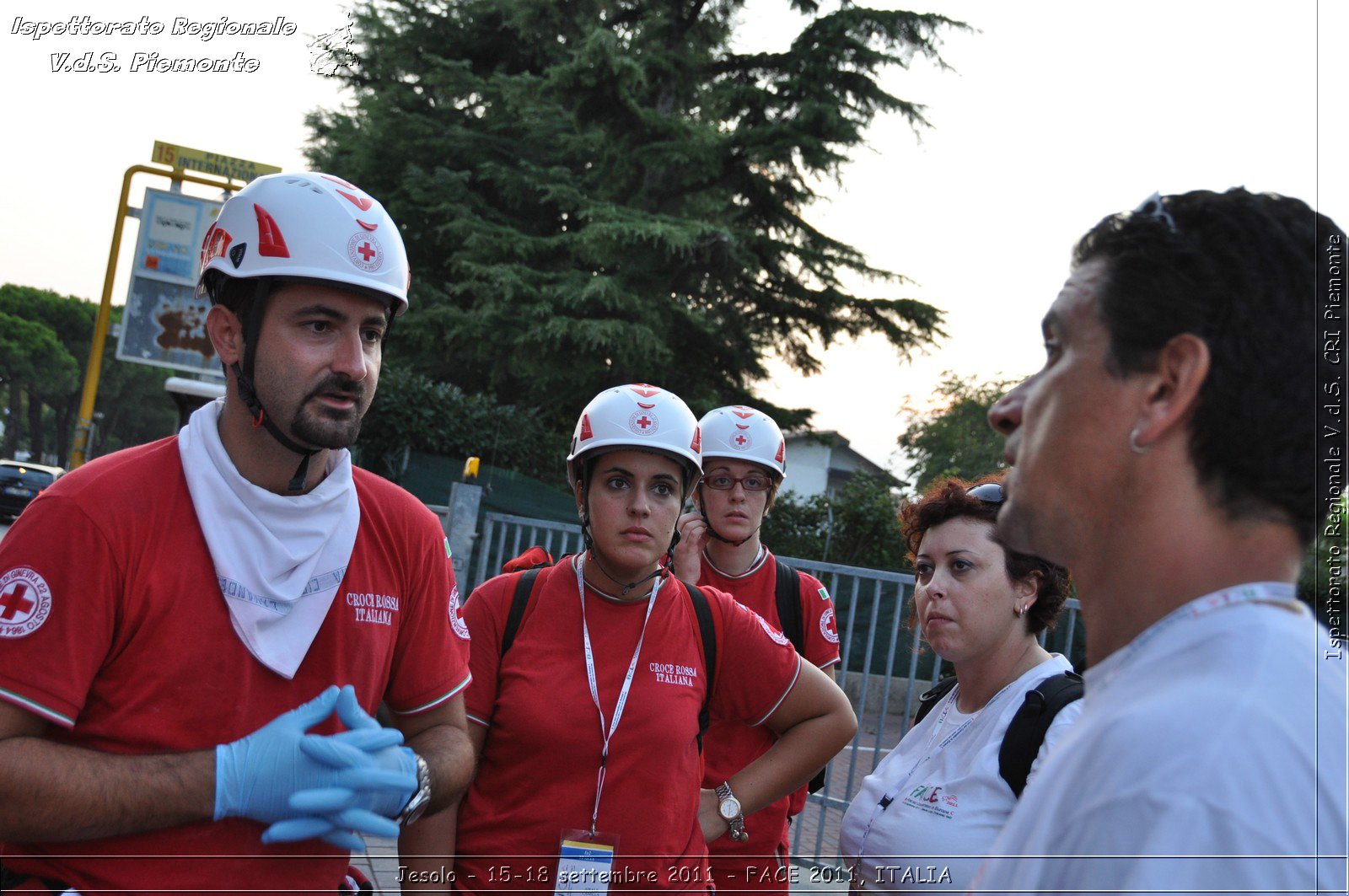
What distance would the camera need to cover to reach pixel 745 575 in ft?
16.7

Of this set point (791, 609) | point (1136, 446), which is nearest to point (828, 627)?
point (791, 609)

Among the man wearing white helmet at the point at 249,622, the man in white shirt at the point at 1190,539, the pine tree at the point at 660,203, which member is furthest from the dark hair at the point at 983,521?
the pine tree at the point at 660,203

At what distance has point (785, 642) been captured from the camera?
12.6 feet

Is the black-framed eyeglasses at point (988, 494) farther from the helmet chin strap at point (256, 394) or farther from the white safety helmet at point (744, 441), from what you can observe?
the helmet chin strap at point (256, 394)

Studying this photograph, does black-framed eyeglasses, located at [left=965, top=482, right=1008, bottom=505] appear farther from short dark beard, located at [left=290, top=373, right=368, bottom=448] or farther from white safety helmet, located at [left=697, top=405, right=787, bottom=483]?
short dark beard, located at [left=290, top=373, right=368, bottom=448]

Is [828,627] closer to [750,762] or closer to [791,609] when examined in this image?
[791,609]

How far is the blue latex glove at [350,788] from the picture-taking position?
2.31 metres

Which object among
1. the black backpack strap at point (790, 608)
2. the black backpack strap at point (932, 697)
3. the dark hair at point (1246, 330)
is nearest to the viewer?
the dark hair at point (1246, 330)

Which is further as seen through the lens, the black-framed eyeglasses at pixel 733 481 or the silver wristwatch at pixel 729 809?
the black-framed eyeglasses at pixel 733 481

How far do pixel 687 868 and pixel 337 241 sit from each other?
7.24 feet

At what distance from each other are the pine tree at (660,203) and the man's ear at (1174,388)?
17.8 meters

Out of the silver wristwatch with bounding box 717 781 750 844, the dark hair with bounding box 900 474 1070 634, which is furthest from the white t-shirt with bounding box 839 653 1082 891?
the silver wristwatch with bounding box 717 781 750 844

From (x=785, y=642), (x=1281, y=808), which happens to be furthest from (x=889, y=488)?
(x=1281, y=808)

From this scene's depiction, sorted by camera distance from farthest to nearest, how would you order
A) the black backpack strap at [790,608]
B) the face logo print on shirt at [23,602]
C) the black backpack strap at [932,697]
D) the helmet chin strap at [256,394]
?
1. the black backpack strap at [790,608]
2. the black backpack strap at [932,697]
3. the helmet chin strap at [256,394]
4. the face logo print on shirt at [23,602]
